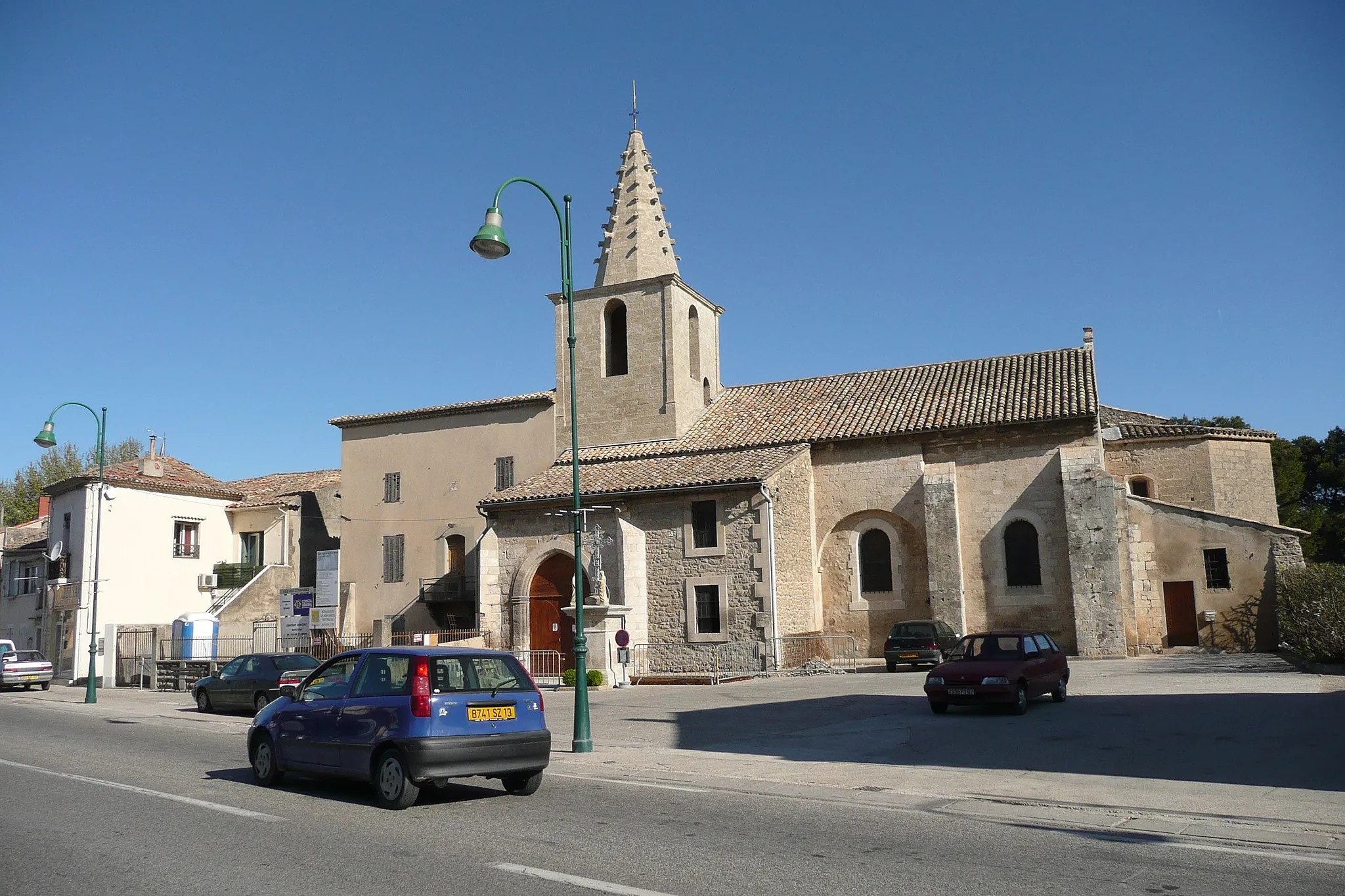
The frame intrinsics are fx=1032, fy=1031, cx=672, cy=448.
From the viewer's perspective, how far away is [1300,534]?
2842cm

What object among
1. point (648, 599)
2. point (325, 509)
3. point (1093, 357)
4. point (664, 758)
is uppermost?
point (1093, 357)

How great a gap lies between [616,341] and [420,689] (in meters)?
27.8

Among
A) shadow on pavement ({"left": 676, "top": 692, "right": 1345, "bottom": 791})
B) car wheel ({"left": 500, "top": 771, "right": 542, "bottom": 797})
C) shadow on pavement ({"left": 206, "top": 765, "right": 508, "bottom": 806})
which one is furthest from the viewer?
shadow on pavement ({"left": 676, "top": 692, "right": 1345, "bottom": 791})

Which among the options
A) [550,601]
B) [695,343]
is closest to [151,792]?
[550,601]

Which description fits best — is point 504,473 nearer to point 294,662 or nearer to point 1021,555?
point 294,662

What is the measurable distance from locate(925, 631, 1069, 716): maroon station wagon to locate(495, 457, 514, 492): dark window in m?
21.9

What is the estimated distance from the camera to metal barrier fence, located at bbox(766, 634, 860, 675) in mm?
27875

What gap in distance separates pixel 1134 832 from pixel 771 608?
20.1 meters

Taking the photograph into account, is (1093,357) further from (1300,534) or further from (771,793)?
(771,793)

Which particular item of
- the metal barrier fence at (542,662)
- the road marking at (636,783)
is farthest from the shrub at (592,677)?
the road marking at (636,783)

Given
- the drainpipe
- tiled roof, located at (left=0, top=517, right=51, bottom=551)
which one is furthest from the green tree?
the drainpipe

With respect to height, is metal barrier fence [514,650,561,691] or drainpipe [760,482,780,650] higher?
drainpipe [760,482,780,650]

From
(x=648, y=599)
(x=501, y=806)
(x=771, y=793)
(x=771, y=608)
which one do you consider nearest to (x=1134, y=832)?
(x=771, y=793)

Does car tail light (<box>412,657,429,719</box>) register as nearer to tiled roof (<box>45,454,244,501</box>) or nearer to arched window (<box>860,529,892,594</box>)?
arched window (<box>860,529,892,594</box>)
